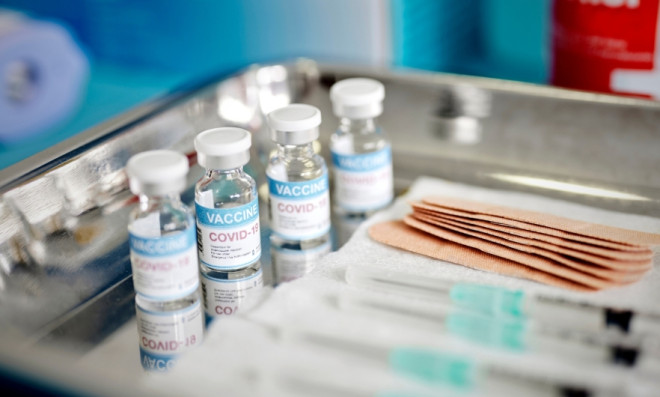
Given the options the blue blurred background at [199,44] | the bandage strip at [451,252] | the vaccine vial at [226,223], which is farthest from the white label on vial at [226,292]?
the blue blurred background at [199,44]

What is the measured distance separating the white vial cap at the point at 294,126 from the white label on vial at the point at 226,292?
11 centimetres

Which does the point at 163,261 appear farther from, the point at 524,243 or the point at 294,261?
the point at 524,243

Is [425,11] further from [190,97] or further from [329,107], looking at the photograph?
[190,97]

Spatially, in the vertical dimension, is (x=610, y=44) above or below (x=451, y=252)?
above

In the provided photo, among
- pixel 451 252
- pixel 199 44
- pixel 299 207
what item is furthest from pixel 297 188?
pixel 199 44

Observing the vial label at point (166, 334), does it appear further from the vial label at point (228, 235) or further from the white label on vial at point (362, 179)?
the white label on vial at point (362, 179)

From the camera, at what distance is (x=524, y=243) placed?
1.88 ft

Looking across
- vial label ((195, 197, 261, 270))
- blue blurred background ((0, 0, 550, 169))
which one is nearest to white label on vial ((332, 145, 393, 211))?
vial label ((195, 197, 261, 270))

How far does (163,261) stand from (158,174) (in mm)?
58

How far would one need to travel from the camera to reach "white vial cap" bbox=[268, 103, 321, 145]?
1.93 feet

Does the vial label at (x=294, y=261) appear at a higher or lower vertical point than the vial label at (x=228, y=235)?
lower

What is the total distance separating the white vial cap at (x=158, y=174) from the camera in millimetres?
495

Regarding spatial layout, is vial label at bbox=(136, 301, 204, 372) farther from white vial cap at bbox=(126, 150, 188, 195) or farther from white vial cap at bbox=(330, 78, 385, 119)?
white vial cap at bbox=(330, 78, 385, 119)

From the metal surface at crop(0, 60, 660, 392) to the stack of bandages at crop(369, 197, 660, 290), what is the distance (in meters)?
0.09
